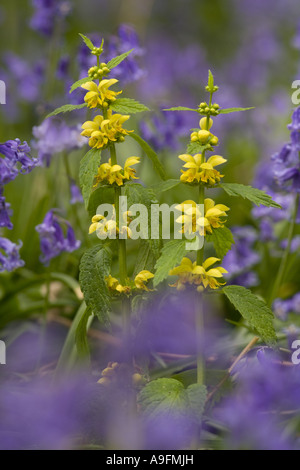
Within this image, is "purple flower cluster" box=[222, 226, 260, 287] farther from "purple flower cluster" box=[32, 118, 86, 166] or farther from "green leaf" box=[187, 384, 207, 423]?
"green leaf" box=[187, 384, 207, 423]

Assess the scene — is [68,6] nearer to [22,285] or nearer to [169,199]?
[169,199]

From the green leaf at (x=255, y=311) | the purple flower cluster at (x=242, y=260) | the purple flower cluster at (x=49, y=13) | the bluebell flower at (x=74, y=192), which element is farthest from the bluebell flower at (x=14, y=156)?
the purple flower cluster at (x=49, y=13)

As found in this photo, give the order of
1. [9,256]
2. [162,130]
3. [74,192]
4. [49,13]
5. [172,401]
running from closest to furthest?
[172,401], [9,256], [74,192], [162,130], [49,13]

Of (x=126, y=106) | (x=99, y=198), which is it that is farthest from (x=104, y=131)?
(x=99, y=198)

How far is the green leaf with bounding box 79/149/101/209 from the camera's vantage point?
1296 millimetres

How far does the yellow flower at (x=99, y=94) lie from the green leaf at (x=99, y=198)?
182 millimetres

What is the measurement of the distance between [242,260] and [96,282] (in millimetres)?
1127

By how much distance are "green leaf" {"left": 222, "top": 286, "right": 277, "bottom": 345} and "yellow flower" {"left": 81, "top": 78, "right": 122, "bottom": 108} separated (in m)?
0.47

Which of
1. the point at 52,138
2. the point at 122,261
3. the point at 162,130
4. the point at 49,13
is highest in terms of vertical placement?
the point at 49,13

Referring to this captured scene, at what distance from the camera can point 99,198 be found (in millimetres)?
1446

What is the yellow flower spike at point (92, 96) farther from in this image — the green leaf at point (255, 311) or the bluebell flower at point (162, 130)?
the bluebell flower at point (162, 130)

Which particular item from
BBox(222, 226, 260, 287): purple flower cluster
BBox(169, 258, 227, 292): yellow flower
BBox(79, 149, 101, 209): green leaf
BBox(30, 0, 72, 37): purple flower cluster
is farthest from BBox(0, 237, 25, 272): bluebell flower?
BBox(30, 0, 72, 37): purple flower cluster

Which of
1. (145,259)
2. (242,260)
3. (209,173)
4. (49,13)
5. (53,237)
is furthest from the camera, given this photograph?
(49,13)

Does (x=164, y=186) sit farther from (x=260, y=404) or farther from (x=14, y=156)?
(x=260, y=404)
